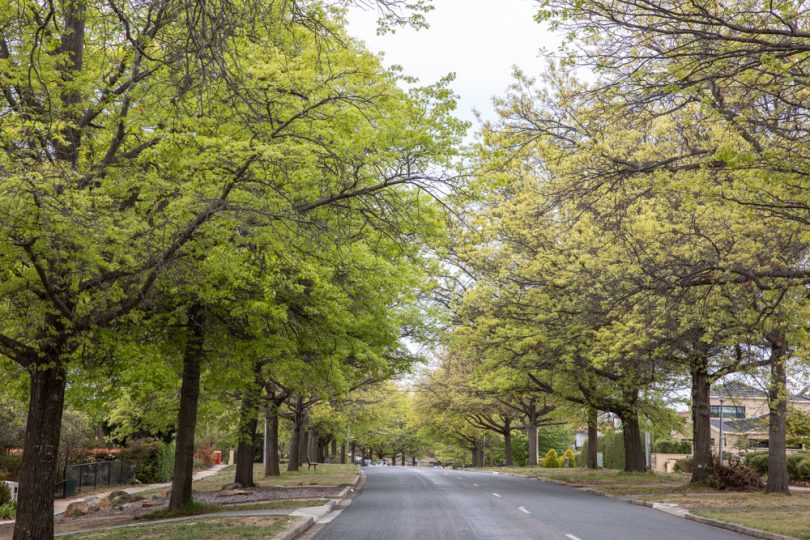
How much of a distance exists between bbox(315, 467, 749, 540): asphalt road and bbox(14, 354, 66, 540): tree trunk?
459cm

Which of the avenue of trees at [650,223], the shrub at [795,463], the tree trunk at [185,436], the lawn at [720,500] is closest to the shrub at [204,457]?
the avenue of trees at [650,223]

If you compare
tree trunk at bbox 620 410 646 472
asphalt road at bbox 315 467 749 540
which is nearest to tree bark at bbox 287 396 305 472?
asphalt road at bbox 315 467 749 540

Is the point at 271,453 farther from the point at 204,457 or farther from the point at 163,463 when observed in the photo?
the point at 204,457

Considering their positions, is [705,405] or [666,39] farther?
[705,405]

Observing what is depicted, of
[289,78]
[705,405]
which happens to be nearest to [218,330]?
[289,78]

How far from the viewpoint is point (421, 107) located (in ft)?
36.3

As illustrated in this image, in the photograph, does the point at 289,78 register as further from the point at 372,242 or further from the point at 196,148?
the point at 372,242

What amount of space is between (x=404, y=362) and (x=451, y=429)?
4405 cm

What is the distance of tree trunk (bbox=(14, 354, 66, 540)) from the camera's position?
11.2 metres

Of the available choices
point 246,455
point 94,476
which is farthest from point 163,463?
point 246,455

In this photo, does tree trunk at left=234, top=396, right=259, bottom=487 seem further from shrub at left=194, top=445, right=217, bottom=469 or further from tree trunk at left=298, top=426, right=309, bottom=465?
shrub at left=194, top=445, right=217, bottom=469

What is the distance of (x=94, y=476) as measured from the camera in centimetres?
3061

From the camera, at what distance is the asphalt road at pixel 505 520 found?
13281mm

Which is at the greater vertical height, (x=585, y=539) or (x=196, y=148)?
(x=196, y=148)
